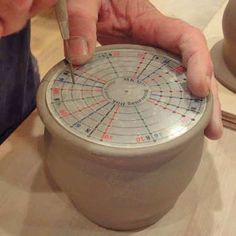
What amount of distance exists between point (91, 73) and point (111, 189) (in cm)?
16

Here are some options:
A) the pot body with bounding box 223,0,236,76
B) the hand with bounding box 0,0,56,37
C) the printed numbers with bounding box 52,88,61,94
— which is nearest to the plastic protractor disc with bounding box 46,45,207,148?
the printed numbers with bounding box 52,88,61,94

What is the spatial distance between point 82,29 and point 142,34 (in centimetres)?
11

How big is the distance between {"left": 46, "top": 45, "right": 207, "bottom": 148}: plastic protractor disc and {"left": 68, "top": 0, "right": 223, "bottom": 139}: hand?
0.02 m

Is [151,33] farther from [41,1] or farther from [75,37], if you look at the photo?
[41,1]

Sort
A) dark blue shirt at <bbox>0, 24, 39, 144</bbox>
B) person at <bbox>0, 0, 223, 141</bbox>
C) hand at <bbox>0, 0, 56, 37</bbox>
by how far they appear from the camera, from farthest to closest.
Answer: dark blue shirt at <bbox>0, 24, 39, 144</bbox>, person at <bbox>0, 0, 223, 141</bbox>, hand at <bbox>0, 0, 56, 37</bbox>

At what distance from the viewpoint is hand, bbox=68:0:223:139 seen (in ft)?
1.82

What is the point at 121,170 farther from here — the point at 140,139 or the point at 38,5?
the point at 38,5

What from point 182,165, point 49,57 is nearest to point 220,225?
point 182,165

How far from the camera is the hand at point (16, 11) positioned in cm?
41

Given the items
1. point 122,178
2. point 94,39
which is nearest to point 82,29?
point 94,39

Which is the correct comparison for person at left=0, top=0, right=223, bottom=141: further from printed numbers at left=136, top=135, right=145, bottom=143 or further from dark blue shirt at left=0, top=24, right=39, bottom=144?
printed numbers at left=136, top=135, right=145, bottom=143

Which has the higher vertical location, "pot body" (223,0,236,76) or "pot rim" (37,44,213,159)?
"pot rim" (37,44,213,159)

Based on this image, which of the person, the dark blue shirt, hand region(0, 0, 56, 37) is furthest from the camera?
the dark blue shirt

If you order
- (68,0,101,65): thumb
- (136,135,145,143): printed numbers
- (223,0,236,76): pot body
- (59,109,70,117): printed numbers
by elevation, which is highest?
(136,135,145,143): printed numbers
